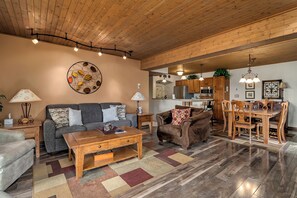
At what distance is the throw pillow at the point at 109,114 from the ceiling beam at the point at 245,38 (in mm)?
2198

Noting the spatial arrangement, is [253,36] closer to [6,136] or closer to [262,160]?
[262,160]

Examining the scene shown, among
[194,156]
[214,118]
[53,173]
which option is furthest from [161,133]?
[214,118]

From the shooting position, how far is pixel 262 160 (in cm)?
272

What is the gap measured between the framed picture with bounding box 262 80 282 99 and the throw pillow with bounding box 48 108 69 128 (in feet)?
23.0

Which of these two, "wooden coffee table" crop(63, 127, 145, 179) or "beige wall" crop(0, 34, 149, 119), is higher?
"beige wall" crop(0, 34, 149, 119)

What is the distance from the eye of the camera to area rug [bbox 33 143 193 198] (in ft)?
A: 6.05

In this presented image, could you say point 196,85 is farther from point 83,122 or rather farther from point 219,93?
point 83,122

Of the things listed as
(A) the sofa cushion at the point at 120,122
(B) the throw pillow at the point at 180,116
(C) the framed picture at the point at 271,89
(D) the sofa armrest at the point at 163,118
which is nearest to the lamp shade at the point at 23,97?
(A) the sofa cushion at the point at 120,122

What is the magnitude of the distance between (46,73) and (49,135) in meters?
1.65

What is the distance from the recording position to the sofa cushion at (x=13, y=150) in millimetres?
1786

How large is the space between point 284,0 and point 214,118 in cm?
528

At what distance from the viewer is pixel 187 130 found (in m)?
3.15

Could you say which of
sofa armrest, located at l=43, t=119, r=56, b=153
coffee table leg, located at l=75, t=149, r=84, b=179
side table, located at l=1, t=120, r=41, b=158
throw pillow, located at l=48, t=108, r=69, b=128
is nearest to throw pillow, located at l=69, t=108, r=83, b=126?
throw pillow, located at l=48, t=108, r=69, b=128

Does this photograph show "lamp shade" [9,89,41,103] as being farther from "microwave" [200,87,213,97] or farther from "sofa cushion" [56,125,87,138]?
"microwave" [200,87,213,97]
